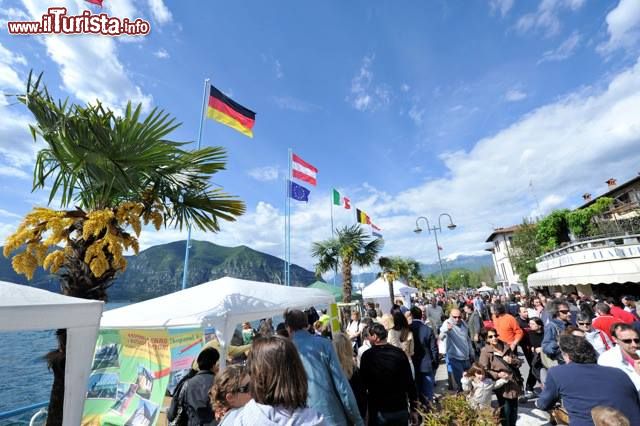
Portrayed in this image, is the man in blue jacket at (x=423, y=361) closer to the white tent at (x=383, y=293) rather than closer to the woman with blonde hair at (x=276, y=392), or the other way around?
the woman with blonde hair at (x=276, y=392)

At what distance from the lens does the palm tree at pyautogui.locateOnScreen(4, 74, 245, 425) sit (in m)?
2.97

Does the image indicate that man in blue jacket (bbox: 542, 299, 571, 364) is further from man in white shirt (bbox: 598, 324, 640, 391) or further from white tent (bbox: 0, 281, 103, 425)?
white tent (bbox: 0, 281, 103, 425)

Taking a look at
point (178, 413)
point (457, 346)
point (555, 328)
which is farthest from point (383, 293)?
point (178, 413)

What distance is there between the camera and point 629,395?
2.32 m

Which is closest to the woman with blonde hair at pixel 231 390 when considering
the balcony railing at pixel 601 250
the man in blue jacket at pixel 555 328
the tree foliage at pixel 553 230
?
the man in blue jacket at pixel 555 328

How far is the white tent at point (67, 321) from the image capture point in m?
2.12

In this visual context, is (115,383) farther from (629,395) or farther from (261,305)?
(629,395)

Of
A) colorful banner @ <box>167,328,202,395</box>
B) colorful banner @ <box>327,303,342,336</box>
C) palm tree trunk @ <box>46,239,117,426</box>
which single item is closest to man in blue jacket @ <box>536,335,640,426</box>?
colorful banner @ <box>167,328,202,395</box>

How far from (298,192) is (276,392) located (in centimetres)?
1556

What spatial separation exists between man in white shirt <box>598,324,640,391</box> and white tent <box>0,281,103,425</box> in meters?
4.98

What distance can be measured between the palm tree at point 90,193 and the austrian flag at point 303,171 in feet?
41.6

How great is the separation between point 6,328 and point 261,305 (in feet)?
10.7

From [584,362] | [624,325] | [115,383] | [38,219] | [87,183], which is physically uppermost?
[87,183]

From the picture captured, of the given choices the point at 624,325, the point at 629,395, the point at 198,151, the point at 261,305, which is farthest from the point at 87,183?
the point at 624,325
